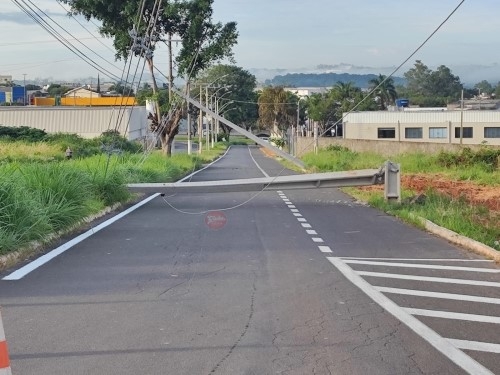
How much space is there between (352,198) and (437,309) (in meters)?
17.0

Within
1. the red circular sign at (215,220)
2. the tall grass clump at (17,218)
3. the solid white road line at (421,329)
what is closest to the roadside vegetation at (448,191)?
the solid white road line at (421,329)

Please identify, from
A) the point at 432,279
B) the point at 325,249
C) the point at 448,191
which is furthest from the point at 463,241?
the point at 448,191

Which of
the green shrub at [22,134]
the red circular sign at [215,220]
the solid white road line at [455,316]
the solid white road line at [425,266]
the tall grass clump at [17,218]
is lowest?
the red circular sign at [215,220]

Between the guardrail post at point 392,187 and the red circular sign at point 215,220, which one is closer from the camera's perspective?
the red circular sign at point 215,220

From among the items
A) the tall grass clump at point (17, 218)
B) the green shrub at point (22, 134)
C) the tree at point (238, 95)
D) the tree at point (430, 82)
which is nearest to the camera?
the tall grass clump at point (17, 218)

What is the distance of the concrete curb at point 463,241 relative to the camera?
12.9m

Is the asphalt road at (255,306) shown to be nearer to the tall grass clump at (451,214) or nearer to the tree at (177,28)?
the tall grass clump at (451,214)

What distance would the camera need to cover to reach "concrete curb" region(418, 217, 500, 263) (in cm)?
1290

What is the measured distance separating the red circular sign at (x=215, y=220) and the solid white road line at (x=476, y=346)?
9.86m

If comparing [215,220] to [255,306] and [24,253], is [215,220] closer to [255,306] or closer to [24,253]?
[24,253]

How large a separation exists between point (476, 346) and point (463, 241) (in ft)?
24.6

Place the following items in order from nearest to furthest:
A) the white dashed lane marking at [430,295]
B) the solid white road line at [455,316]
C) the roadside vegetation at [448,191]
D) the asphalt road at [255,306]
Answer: the asphalt road at [255,306] < the white dashed lane marking at [430,295] < the solid white road line at [455,316] < the roadside vegetation at [448,191]

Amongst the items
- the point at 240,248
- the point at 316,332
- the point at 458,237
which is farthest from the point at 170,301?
the point at 458,237

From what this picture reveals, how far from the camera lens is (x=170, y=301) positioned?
9102mm
